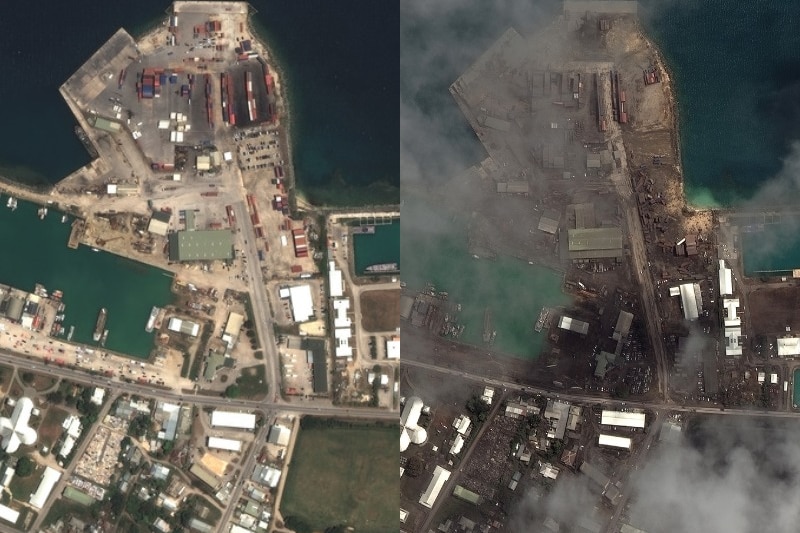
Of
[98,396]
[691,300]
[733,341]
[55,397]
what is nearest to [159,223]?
[98,396]

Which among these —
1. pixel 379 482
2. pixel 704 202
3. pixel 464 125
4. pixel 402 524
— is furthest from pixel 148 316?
pixel 704 202

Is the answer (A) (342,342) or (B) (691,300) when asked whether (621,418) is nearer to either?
(B) (691,300)

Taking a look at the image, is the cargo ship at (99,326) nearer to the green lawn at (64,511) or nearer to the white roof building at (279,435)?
the green lawn at (64,511)

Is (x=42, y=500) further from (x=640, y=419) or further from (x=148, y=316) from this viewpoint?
(x=640, y=419)

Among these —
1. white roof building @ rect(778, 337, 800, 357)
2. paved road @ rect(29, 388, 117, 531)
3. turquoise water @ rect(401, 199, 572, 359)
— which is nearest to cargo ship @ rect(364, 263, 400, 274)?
turquoise water @ rect(401, 199, 572, 359)

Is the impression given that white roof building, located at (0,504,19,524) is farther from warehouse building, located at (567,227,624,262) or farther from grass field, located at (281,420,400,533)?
warehouse building, located at (567,227,624,262)

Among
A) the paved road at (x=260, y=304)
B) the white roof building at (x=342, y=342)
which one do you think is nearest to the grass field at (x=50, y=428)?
Answer: the paved road at (x=260, y=304)
